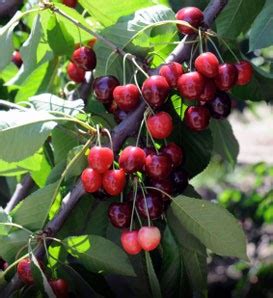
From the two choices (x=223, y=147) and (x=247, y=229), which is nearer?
(x=223, y=147)

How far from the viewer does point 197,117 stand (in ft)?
4.22

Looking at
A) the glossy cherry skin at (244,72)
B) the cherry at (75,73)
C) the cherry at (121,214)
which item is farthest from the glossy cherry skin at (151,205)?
the cherry at (75,73)

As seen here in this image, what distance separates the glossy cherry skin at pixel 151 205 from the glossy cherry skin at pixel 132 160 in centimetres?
6

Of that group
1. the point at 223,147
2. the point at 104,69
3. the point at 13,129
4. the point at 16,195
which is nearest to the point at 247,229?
the point at 223,147

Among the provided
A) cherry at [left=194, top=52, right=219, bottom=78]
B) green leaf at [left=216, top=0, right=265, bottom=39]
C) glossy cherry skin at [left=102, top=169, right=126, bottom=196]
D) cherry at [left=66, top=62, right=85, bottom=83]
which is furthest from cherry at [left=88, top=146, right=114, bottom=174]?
cherry at [left=66, top=62, right=85, bottom=83]

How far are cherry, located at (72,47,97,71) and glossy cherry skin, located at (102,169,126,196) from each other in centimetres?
35

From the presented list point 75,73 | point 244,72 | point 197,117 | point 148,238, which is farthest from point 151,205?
point 75,73

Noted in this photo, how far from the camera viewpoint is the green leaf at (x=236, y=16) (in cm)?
142

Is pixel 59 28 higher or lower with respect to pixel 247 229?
higher

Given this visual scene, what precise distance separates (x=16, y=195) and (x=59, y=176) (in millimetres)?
433

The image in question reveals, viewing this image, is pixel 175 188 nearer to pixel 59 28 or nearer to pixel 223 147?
pixel 59 28

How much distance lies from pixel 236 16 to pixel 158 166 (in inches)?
16.9

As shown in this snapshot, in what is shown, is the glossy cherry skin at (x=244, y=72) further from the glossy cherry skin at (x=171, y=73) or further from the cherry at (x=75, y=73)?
the cherry at (x=75, y=73)

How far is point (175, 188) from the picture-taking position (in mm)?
1303
